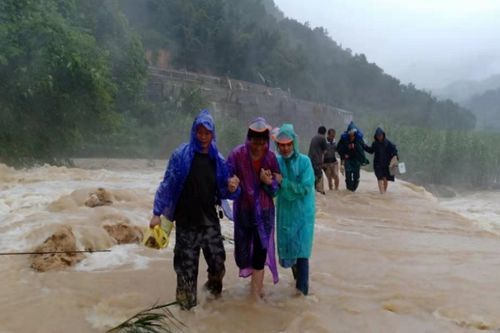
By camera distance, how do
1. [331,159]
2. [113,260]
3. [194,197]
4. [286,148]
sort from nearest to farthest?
[194,197] → [286,148] → [113,260] → [331,159]

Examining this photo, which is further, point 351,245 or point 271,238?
point 351,245

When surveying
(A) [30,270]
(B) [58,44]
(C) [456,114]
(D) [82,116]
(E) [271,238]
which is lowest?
(A) [30,270]

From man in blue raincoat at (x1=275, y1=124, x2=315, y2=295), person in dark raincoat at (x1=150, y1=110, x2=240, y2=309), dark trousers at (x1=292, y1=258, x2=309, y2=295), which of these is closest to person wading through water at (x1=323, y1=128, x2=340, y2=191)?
dark trousers at (x1=292, y1=258, x2=309, y2=295)

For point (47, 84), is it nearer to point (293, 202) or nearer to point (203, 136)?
point (203, 136)

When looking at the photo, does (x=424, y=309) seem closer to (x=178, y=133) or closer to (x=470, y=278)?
(x=470, y=278)

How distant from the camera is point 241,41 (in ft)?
176

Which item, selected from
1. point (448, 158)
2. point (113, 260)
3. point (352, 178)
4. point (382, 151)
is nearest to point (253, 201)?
point (113, 260)

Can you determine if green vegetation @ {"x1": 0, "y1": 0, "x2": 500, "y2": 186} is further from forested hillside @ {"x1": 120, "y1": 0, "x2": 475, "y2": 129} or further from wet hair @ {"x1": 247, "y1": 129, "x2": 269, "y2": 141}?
wet hair @ {"x1": 247, "y1": 129, "x2": 269, "y2": 141}

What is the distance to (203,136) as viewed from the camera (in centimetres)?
358

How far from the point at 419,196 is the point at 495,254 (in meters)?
5.69

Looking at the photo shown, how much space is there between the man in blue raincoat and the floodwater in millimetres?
498

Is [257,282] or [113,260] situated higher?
[257,282]

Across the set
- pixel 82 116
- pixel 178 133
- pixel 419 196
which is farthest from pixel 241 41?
pixel 419 196

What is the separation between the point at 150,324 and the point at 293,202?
1508 millimetres
